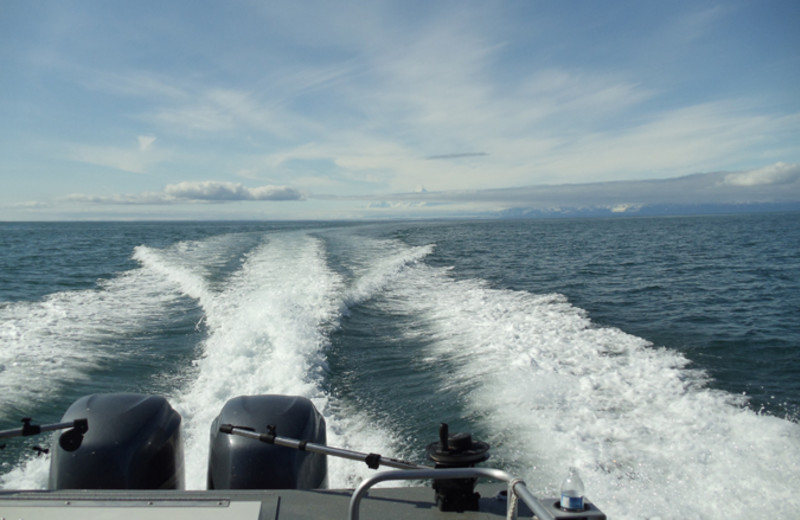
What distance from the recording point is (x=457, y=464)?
8.18 ft

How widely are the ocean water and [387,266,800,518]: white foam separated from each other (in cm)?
2

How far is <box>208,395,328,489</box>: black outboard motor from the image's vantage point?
3.27 metres

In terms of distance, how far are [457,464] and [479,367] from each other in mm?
5009

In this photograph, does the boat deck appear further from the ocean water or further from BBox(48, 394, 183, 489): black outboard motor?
the ocean water

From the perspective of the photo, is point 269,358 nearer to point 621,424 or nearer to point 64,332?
point 64,332

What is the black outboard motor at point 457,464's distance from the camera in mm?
2502

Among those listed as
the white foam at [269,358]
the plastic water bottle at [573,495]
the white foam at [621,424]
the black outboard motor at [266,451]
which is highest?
the plastic water bottle at [573,495]

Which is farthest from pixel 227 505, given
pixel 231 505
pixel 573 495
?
pixel 573 495

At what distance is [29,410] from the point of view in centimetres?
616

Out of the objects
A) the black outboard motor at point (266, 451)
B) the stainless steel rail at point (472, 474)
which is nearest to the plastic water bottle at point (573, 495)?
the stainless steel rail at point (472, 474)

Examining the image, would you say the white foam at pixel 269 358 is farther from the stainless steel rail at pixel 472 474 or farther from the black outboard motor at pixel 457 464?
the stainless steel rail at pixel 472 474

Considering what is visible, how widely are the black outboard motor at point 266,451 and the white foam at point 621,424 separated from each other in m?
2.04

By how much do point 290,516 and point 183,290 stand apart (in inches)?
483

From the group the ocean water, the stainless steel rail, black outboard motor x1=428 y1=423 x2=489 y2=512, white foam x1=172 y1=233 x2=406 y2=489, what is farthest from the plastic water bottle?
white foam x1=172 y1=233 x2=406 y2=489
